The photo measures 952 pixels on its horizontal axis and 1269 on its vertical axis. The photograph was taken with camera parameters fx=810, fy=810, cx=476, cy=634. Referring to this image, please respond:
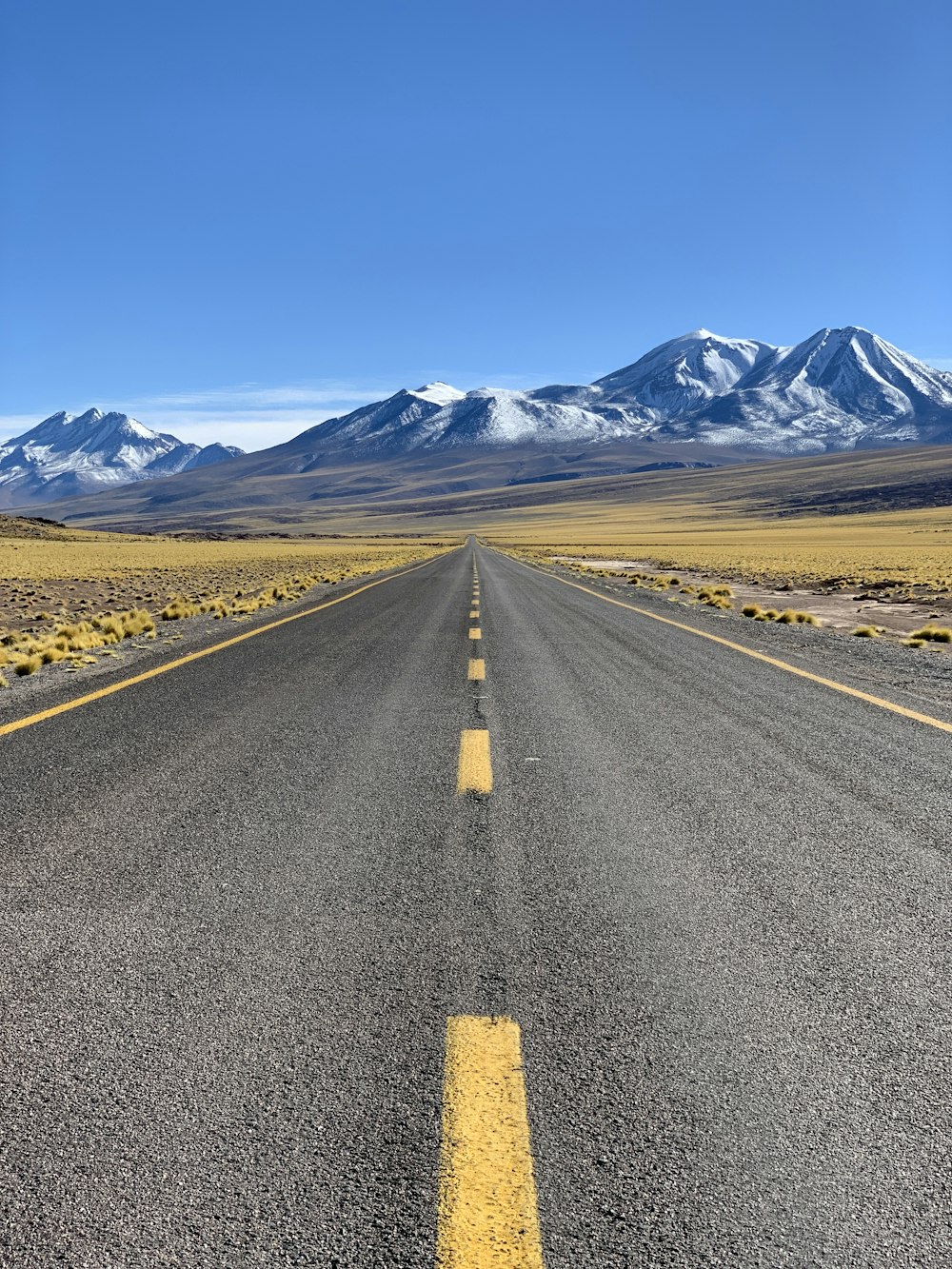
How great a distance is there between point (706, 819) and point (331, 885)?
227 centimetres

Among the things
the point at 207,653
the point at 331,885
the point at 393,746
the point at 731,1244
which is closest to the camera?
the point at 731,1244

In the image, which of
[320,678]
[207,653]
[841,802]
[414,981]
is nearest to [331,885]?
[414,981]

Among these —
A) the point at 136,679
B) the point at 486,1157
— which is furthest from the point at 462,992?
the point at 136,679

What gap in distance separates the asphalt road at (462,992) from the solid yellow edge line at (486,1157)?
0.04 meters

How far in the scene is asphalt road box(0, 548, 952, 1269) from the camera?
1981 millimetres

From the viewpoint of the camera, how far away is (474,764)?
234 inches

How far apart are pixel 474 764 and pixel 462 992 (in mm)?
3035

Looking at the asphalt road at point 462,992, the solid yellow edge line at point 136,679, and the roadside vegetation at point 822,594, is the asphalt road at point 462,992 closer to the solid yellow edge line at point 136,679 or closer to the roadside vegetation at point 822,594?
the solid yellow edge line at point 136,679

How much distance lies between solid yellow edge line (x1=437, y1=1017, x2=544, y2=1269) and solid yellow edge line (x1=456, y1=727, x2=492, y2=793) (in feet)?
8.85

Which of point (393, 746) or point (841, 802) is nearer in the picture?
point (841, 802)

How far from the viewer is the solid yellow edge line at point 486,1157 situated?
185 centimetres

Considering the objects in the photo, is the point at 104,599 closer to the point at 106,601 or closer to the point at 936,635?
the point at 106,601

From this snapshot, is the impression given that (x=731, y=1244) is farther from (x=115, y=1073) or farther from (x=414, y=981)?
(x=115, y=1073)

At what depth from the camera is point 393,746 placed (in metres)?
6.49
